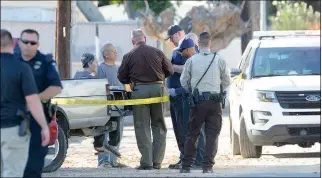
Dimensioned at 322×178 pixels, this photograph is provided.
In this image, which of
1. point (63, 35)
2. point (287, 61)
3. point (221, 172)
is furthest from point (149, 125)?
point (63, 35)

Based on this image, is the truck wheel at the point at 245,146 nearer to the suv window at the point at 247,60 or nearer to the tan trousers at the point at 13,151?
the suv window at the point at 247,60

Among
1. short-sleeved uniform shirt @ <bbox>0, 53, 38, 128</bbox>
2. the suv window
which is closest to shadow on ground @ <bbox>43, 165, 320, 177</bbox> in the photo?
the suv window

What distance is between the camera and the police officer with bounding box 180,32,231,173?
13703mm

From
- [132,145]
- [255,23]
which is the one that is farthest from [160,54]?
[255,23]

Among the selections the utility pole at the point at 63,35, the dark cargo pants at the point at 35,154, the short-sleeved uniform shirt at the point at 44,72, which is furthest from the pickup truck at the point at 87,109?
the utility pole at the point at 63,35

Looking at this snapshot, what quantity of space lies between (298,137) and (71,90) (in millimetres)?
3375

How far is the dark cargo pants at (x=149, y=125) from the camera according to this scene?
14.4m

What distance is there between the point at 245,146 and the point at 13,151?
7.08 metres

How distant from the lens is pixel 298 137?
15727 mm

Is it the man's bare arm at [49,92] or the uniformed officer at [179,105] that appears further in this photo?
the uniformed officer at [179,105]

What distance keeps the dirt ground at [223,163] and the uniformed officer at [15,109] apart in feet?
10.2

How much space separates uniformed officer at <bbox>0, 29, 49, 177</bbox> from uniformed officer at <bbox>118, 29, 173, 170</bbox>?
440 centimetres

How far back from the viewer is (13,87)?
1000cm

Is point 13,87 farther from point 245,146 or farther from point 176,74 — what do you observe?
point 245,146
